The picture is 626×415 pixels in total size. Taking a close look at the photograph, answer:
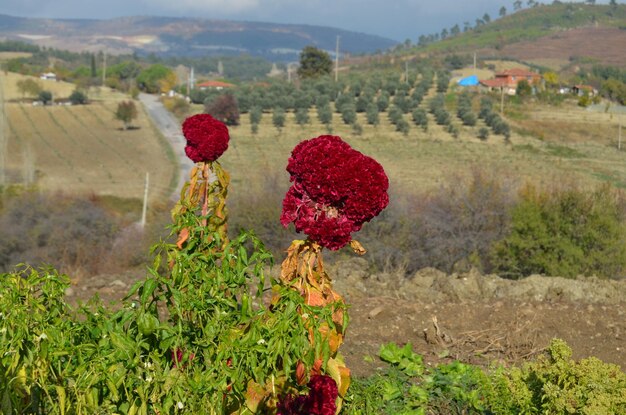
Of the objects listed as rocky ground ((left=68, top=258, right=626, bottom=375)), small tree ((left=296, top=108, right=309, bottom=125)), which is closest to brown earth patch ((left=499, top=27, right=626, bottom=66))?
small tree ((left=296, top=108, right=309, bottom=125))

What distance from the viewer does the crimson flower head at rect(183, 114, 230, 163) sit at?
6.73 metres

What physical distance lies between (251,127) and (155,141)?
6392 mm

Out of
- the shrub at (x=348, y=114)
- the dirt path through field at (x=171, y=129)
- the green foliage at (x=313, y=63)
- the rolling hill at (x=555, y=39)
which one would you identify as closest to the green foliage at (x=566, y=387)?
the dirt path through field at (x=171, y=129)

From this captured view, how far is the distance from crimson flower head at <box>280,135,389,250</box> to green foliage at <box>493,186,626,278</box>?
9767 mm

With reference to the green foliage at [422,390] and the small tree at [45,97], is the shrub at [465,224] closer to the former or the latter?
the green foliage at [422,390]

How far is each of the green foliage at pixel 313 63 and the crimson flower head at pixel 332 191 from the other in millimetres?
82917

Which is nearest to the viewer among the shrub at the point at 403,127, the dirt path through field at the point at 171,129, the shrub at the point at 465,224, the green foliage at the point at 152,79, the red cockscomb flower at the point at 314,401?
the red cockscomb flower at the point at 314,401

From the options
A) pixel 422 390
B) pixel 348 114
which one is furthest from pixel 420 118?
pixel 422 390

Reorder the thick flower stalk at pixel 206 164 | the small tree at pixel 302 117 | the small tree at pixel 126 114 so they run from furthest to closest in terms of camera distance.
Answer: the small tree at pixel 126 114 → the small tree at pixel 302 117 → the thick flower stalk at pixel 206 164

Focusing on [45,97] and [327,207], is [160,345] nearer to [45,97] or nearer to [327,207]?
[327,207]

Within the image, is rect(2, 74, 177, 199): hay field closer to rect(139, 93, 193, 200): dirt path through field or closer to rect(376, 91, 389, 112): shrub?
rect(139, 93, 193, 200): dirt path through field

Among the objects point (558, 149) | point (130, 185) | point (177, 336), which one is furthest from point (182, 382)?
point (558, 149)

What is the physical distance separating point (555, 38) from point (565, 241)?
157 m

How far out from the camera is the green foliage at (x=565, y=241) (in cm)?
1388
